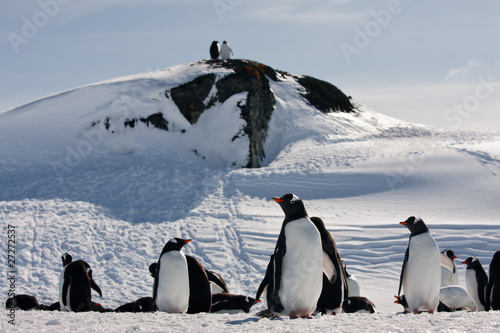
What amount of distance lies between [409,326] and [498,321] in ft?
2.20

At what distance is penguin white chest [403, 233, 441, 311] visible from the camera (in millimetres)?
5391

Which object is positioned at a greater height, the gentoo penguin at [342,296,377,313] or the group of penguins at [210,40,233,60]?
the group of penguins at [210,40,233,60]

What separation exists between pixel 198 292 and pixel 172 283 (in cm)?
40

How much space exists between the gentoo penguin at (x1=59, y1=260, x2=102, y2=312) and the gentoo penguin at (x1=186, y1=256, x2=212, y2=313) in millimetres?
1494

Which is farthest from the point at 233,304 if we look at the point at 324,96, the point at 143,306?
the point at 324,96

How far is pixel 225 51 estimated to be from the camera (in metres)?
23.6

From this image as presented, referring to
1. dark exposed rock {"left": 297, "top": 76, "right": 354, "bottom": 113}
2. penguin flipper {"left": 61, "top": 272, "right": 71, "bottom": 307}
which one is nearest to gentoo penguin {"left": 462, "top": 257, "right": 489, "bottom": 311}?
penguin flipper {"left": 61, "top": 272, "right": 71, "bottom": 307}

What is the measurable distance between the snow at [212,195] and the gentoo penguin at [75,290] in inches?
70.8

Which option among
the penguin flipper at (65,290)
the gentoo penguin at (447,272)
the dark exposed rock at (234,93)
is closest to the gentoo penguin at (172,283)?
the penguin flipper at (65,290)

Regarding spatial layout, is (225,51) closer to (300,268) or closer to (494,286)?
(494,286)

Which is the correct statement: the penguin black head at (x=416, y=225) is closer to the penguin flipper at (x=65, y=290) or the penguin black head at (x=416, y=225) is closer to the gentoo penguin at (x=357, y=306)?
the gentoo penguin at (x=357, y=306)

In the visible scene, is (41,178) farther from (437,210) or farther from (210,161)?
(437,210)

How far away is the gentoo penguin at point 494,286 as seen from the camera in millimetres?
6246

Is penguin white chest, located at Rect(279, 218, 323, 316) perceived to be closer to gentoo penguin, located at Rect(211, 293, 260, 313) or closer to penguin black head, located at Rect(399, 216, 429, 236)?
penguin black head, located at Rect(399, 216, 429, 236)
